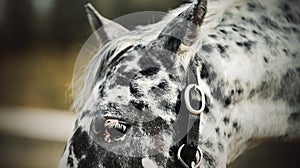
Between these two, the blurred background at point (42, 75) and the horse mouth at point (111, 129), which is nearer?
the horse mouth at point (111, 129)

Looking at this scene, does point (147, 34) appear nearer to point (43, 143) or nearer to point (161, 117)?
point (161, 117)

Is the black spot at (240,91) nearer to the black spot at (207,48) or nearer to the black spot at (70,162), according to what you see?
the black spot at (207,48)

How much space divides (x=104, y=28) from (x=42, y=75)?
0.16 meters

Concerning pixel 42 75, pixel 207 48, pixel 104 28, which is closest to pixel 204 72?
pixel 207 48

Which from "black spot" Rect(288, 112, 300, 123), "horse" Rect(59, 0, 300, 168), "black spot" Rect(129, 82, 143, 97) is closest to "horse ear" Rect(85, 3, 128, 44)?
"horse" Rect(59, 0, 300, 168)

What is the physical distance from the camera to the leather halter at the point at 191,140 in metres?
0.43

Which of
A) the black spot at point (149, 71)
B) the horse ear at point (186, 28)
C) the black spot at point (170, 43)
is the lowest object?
the black spot at point (149, 71)

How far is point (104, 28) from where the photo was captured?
1.77 feet

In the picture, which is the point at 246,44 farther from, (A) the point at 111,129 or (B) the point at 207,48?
(A) the point at 111,129

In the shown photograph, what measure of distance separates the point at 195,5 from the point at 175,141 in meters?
0.14

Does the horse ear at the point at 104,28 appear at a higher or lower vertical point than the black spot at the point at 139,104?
higher

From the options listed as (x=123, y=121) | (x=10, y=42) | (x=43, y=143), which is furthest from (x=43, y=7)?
(x=123, y=121)

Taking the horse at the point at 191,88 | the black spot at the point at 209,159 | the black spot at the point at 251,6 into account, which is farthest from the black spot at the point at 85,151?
the black spot at the point at 251,6

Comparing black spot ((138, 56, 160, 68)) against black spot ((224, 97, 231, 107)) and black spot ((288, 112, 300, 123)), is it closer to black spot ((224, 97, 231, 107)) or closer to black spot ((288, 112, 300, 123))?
black spot ((224, 97, 231, 107))
